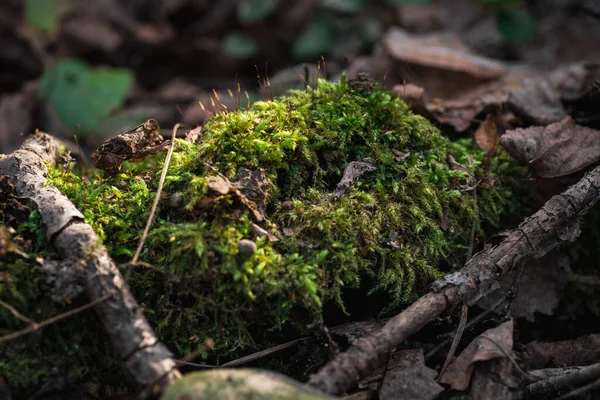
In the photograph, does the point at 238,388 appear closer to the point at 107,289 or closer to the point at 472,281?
the point at 107,289

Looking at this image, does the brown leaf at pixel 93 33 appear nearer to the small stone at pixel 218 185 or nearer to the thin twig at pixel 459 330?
the small stone at pixel 218 185

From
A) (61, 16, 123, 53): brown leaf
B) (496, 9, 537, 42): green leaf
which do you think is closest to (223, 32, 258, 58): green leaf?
(61, 16, 123, 53): brown leaf

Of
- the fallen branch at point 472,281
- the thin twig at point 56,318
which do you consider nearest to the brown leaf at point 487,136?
the fallen branch at point 472,281

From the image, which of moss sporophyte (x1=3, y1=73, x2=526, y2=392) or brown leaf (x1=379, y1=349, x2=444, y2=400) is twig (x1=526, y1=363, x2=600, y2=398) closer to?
brown leaf (x1=379, y1=349, x2=444, y2=400)

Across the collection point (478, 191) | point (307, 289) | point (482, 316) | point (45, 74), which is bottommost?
point (482, 316)

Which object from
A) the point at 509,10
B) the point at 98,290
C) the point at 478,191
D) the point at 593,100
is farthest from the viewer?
the point at 509,10

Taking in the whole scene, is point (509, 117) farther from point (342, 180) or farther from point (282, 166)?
point (282, 166)

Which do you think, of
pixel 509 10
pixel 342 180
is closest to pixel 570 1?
pixel 509 10
